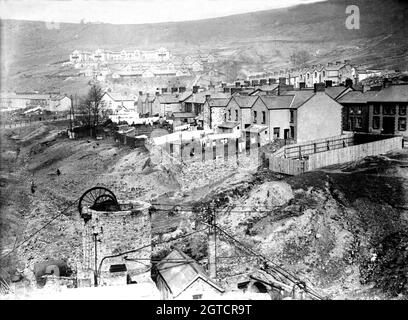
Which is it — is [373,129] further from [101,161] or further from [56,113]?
[56,113]

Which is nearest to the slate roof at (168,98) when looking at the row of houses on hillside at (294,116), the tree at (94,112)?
the tree at (94,112)

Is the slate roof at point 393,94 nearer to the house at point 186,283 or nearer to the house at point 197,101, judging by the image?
the house at point 197,101

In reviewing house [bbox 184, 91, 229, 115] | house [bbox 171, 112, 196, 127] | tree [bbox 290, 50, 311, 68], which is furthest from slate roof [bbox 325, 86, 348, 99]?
tree [bbox 290, 50, 311, 68]

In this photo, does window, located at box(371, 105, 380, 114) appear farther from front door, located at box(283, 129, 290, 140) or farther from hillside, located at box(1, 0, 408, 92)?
front door, located at box(283, 129, 290, 140)

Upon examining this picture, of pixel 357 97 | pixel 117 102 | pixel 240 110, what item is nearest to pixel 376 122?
pixel 357 97

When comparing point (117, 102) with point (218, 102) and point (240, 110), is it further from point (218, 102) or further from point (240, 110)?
point (240, 110)

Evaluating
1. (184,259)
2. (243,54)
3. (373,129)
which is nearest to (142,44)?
(243,54)

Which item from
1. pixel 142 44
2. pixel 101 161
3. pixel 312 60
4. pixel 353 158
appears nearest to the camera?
pixel 353 158
